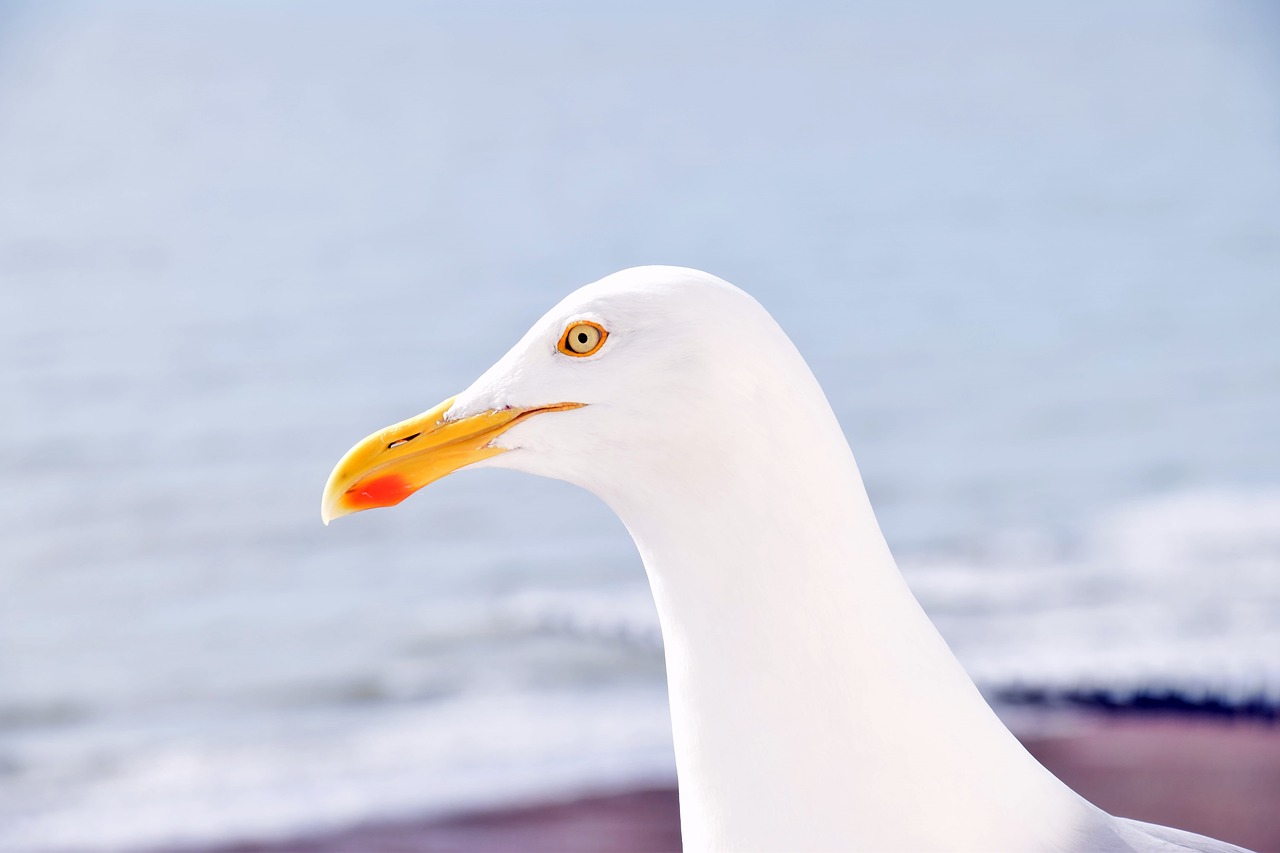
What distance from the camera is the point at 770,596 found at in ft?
4.96

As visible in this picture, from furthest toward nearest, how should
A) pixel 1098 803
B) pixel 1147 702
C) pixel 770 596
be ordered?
pixel 1147 702, pixel 1098 803, pixel 770 596

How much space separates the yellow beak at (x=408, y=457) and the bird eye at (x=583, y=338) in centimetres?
12

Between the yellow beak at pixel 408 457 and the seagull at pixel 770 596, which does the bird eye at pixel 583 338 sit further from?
the yellow beak at pixel 408 457

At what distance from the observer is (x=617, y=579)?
5.64m

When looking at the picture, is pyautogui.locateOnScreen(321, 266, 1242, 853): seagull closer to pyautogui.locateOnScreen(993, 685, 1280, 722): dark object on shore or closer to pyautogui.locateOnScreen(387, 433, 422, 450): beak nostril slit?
pyautogui.locateOnScreen(387, 433, 422, 450): beak nostril slit

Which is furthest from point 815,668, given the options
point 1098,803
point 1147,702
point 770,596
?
point 1147,702

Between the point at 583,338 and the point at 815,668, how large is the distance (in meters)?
0.42

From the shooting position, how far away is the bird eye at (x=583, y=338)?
1577 mm

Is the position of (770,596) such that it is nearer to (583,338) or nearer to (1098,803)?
(583,338)

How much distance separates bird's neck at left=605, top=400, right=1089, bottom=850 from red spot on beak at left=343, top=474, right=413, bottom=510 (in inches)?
13.5

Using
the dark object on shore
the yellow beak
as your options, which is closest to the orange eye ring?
the yellow beak

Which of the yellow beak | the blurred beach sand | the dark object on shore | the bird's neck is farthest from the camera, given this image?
the dark object on shore

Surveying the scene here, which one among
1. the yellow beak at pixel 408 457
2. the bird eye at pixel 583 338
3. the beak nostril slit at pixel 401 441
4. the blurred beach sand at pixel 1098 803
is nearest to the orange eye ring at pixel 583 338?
the bird eye at pixel 583 338

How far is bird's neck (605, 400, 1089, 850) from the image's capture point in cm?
151
